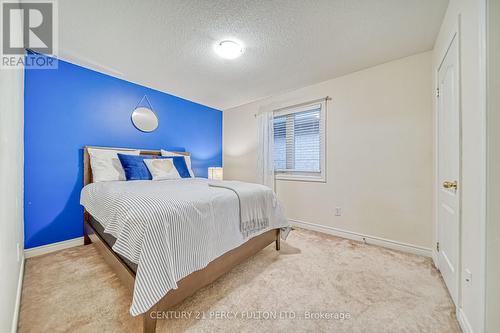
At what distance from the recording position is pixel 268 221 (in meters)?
2.07

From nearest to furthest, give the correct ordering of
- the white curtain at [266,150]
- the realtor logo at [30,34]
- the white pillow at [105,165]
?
the realtor logo at [30,34] → the white pillow at [105,165] → the white curtain at [266,150]

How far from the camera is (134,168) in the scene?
8.32 feet

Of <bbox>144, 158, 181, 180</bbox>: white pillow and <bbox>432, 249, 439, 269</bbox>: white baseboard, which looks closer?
<bbox>432, 249, 439, 269</bbox>: white baseboard

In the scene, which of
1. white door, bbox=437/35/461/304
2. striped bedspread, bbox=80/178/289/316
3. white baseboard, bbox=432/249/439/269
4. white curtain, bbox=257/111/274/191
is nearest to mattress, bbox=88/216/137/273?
striped bedspread, bbox=80/178/289/316

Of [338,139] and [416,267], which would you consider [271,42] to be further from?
[416,267]

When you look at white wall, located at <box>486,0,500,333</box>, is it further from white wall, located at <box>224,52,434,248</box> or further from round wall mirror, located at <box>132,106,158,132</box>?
round wall mirror, located at <box>132,106,158,132</box>

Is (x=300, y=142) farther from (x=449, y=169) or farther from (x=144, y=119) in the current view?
(x=144, y=119)

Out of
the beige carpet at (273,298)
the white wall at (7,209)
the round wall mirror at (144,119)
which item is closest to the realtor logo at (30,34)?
the white wall at (7,209)

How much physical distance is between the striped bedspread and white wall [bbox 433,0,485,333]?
1488mm

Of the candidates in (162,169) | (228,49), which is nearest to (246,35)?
(228,49)

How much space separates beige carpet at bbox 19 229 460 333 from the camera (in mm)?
1233

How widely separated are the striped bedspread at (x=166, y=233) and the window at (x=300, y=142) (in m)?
1.80

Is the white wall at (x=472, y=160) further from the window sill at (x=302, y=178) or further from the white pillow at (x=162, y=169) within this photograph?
the white pillow at (x=162, y=169)

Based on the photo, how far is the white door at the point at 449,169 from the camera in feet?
4.47
